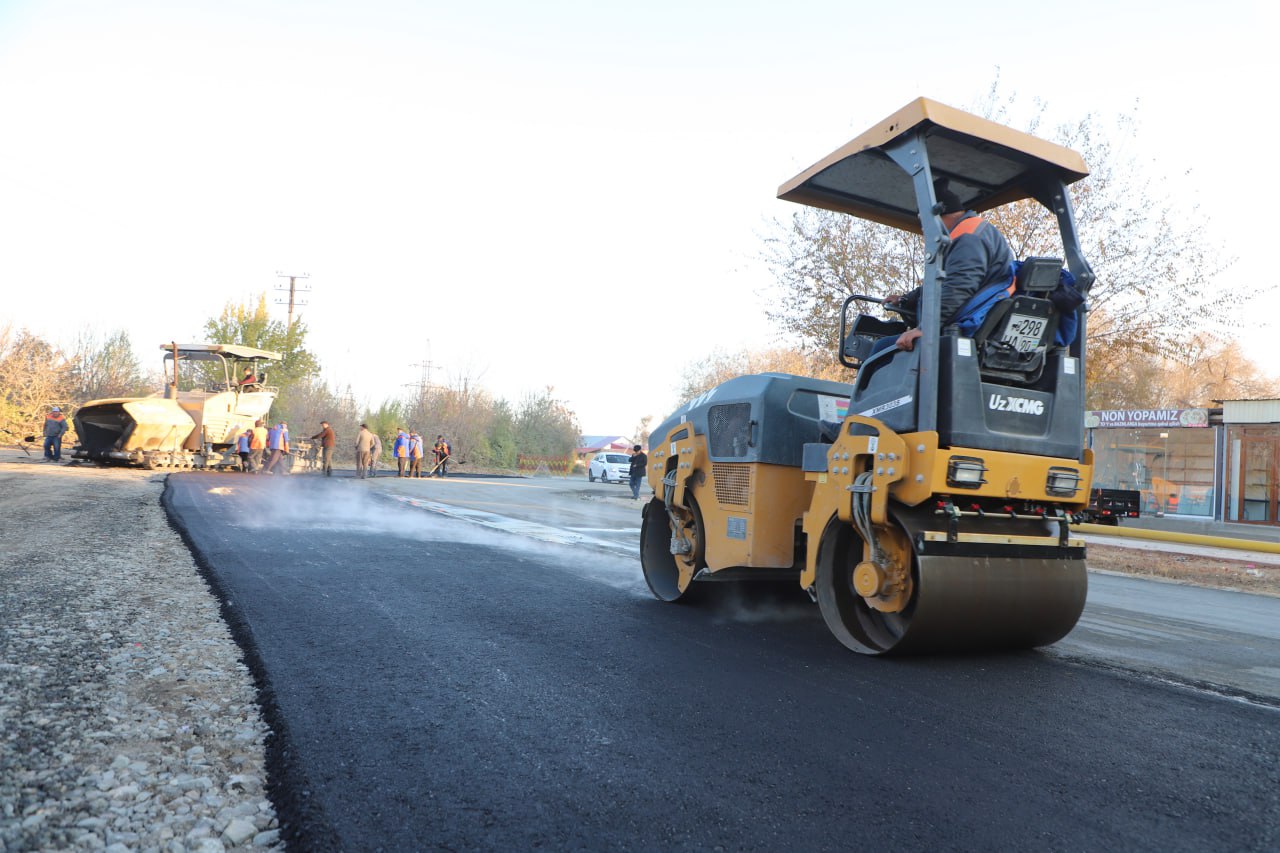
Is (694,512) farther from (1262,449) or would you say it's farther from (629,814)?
(1262,449)

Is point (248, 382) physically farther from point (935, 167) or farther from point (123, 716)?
point (123, 716)

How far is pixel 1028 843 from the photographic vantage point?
2.39 meters

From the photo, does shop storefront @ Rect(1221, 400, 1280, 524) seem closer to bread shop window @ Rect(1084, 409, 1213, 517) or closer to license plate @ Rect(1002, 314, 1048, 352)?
bread shop window @ Rect(1084, 409, 1213, 517)

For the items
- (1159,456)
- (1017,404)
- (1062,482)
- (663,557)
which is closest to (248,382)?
(663,557)

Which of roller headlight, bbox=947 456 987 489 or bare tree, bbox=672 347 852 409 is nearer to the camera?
roller headlight, bbox=947 456 987 489

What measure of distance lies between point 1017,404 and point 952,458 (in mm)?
568

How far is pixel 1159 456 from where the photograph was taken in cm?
2269

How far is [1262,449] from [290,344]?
40731 mm

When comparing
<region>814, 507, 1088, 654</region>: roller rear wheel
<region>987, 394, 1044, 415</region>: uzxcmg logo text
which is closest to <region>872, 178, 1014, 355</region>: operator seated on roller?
<region>987, 394, 1044, 415</region>: uzxcmg logo text

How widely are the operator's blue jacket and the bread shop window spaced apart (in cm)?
2074

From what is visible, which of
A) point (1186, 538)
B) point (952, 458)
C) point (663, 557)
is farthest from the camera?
point (1186, 538)

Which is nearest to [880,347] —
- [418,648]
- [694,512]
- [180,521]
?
[694,512]

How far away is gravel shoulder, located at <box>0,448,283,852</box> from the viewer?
2.30 meters

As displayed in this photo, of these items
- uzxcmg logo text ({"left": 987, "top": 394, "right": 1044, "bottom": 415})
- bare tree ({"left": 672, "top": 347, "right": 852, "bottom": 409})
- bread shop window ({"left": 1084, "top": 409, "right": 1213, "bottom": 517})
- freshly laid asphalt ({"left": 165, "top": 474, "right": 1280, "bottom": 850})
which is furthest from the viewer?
bare tree ({"left": 672, "top": 347, "right": 852, "bottom": 409})
